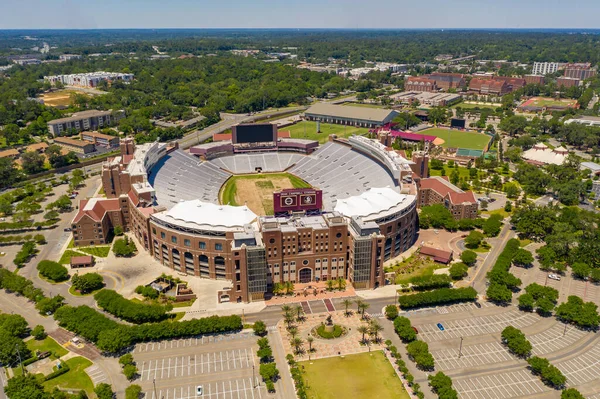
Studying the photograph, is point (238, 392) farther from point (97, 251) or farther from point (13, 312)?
point (97, 251)

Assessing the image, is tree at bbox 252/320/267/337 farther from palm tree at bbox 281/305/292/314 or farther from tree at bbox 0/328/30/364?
tree at bbox 0/328/30/364

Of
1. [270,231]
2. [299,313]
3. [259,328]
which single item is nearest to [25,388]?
[259,328]

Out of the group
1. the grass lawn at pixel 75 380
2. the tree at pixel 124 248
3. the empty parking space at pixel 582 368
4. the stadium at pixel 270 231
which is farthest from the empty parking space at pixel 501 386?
the tree at pixel 124 248

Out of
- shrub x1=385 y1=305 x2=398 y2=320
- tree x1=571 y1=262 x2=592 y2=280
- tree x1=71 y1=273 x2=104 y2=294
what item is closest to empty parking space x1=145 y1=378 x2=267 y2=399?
shrub x1=385 y1=305 x2=398 y2=320

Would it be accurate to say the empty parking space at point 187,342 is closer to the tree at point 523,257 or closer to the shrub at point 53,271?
the shrub at point 53,271

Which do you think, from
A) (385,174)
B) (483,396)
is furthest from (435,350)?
(385,174)

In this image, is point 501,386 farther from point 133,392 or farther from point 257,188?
point 257,188
